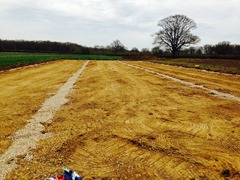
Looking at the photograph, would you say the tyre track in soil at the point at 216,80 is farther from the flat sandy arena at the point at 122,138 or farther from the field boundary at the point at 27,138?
the field boundary at the point at 27,138

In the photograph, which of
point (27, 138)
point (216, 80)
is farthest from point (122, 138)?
point (216, 80)

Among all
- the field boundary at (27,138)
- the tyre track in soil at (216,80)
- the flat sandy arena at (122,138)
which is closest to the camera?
the flat sandy arena at (122,138)

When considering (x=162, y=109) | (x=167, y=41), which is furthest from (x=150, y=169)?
(x=167, y=41)

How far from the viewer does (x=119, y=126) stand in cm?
522

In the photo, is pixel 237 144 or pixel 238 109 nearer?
pixel 237 144

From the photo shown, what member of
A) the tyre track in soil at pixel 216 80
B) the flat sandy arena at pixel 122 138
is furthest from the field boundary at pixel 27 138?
the tyre track in soil at pixel 216 80

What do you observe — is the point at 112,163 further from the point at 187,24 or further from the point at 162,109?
the point at 187,24

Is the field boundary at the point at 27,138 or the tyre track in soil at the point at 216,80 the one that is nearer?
the field boundary at the point at 27,138

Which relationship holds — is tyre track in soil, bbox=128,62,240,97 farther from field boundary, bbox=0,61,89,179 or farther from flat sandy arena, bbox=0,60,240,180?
field boundary, bbox=0,61,89,179

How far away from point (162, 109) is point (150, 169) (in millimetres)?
3444

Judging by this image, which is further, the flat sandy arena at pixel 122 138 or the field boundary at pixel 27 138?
the field boundary at pixel 27 138

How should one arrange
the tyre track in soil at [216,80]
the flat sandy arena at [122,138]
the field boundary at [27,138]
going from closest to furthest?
the flat sandy arena at [122,138] < the field boundary at [27,138] < the tyre track in soil at [216,80]

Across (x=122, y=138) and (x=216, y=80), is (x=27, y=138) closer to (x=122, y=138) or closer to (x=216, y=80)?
(x=122, y=138)

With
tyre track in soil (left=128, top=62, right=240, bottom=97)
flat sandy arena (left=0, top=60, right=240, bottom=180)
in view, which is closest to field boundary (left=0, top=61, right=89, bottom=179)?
flat sandy arena (left=0, top=60, right=240, bottom=180)
